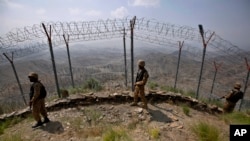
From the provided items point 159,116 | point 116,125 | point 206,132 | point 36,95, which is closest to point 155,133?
point 206,132

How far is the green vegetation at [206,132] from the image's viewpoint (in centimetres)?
559

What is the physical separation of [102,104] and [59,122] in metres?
2.35

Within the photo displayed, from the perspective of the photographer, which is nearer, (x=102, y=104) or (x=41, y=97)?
(x=41, y=97)

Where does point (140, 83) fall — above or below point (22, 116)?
above

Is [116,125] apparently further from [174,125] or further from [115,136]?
[174,125]

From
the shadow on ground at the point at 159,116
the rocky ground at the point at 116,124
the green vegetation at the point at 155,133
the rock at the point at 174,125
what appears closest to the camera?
the green vegetation at the point at 155,133

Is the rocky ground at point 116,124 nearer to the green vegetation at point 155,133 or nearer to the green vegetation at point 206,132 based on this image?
the green vegetation at point 155,133

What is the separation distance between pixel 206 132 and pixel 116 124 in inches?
125

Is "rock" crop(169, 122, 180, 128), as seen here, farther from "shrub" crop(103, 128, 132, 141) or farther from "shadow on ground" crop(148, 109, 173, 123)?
"shrub" crop(103, 128, 132, 141)

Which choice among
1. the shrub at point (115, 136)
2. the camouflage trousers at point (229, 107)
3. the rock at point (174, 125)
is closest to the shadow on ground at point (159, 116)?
the rock at point (174, 125)

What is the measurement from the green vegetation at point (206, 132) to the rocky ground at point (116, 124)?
9.6 inches

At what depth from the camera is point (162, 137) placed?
20.4 feet

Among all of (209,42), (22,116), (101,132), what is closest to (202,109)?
(209,42)

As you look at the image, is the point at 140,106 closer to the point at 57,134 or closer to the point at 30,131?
the point at 57,134
